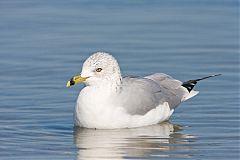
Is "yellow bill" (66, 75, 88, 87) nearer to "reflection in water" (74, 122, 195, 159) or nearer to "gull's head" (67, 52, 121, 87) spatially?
"gull's head" (67, 52, 121, 87)

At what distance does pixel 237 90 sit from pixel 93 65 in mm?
2535

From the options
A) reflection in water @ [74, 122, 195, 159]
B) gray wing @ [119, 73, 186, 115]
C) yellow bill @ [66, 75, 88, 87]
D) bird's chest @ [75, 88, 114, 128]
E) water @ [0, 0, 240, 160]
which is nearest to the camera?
reflection in water @ [74, 122, 195, 159]

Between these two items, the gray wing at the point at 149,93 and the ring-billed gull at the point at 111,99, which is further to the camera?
the gray wing at the point at 149,93

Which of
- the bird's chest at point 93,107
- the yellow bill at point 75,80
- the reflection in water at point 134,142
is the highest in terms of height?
the yellow bill at point 75,80

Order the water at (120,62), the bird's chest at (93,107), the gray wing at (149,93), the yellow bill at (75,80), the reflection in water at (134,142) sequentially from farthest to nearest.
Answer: the gray wing at (149,93), the bird's chest at (93,107), the yellow bill at (75,80), the water at (120,62), the reflection in water at (134,142)

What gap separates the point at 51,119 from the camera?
42.5 feet

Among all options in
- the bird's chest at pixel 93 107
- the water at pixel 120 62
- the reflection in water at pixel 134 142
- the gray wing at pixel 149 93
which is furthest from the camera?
the gray wing at pixel 149 93

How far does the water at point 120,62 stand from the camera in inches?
454

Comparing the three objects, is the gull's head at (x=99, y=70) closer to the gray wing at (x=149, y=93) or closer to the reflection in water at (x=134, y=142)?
the gray wing at (x=149, y=93)

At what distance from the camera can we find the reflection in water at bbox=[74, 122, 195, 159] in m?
11.1

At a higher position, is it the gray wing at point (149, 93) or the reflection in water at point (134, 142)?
the gray wing at point (149, 93)

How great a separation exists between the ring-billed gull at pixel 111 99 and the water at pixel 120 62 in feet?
0.44

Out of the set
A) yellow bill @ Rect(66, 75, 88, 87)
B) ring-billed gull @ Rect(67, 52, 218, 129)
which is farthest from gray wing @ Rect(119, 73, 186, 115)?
yellow bill @ Rect(66, 75, 88, 87)

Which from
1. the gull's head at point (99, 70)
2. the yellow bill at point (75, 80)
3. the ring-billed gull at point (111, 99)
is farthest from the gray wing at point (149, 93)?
the yellow bill at point (75, 80)
